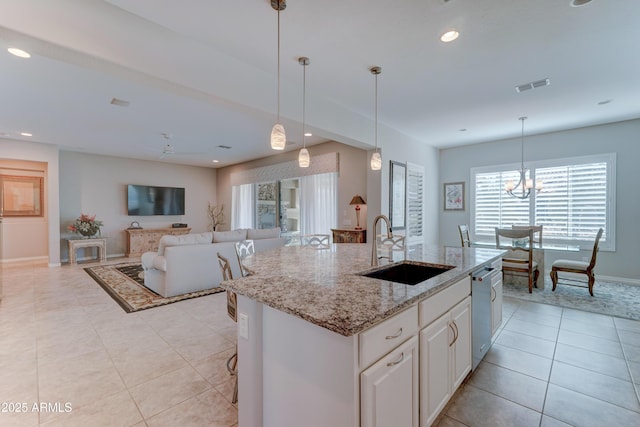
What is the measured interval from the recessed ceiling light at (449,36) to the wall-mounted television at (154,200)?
830cm

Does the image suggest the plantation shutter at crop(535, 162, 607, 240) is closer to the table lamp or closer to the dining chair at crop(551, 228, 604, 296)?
the dining chair at crop(551, 228, 604, 296)

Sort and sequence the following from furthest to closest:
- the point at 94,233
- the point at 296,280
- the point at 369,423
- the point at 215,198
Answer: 1. the point at 215,198
2. the point at 94,233
3. the point at 296,280
4. the point at 369,423

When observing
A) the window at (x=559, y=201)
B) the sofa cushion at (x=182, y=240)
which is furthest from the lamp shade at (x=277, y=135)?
the window at (x=559, y=201)

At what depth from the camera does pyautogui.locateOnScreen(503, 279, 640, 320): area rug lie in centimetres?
362

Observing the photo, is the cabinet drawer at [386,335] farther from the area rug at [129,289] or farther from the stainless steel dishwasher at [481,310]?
the area rug at [129,289]

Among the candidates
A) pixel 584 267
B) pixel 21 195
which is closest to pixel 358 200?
pixel 584 267

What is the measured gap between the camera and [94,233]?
7035 mm

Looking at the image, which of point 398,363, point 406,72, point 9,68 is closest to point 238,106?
point 406,72

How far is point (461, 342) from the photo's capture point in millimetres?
1929

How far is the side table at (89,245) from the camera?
262 inches

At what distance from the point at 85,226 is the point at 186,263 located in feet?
14.9

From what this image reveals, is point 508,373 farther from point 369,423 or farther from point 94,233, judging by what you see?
point 94,233

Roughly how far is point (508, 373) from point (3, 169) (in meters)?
9.89

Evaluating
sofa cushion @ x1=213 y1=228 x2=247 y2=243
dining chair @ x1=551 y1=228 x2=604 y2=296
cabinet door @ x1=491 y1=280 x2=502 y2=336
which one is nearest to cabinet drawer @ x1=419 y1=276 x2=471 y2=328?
cabinet door @ x1=491 y1=280 x2=502 y2=336
